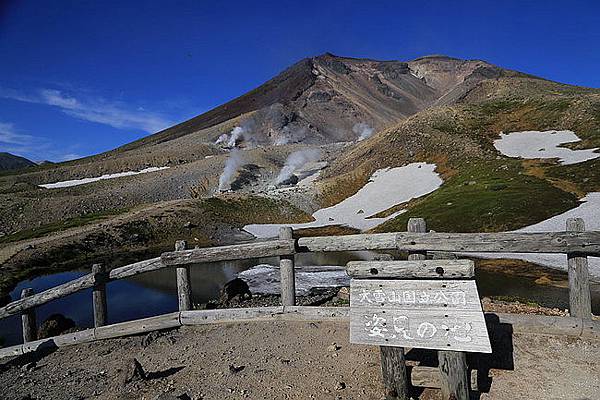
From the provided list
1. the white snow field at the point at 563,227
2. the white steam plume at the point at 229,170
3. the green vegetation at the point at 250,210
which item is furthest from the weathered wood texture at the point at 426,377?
the white steam plume at the point at 229,170

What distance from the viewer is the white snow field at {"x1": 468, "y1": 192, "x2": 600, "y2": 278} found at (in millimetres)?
21328

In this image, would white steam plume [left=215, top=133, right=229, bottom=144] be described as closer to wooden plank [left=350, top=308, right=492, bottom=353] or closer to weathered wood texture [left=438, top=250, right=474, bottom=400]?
wooden plank [left=350, top=308, right=492, bottom=353]

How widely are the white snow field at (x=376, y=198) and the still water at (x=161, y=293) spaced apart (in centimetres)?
1628

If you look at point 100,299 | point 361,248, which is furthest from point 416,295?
point 100,299

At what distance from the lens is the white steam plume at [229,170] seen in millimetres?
70731

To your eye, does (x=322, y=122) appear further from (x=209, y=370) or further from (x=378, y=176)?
(x=209, y=370)

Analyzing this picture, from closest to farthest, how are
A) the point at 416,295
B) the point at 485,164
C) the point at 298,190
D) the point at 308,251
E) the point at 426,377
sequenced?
the point at 416,295
the point at 426,377
the point at 308,251
the point at 485,164
the point at 298,190

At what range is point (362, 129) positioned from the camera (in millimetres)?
172250

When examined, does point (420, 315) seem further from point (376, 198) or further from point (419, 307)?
point (376, 198)

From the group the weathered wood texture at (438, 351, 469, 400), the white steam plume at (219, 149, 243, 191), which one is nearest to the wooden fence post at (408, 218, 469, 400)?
the weathered wood texture at (438, 351, 469, 400)

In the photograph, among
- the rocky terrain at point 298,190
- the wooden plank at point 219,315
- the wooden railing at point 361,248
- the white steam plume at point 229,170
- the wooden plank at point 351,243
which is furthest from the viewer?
the white steam plume at point 229,170

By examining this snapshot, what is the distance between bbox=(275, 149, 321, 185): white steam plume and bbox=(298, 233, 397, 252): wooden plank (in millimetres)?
64681

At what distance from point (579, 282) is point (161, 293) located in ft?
61.1

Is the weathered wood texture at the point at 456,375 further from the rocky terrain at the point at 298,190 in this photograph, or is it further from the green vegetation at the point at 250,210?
the green vegetation at the point at 250,210
